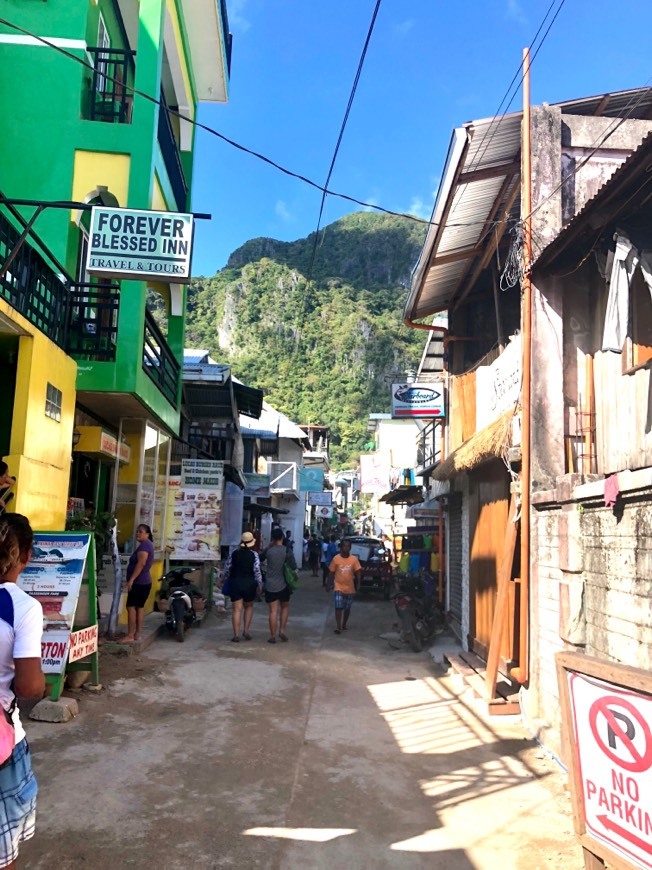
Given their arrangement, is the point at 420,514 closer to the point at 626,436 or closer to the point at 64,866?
the point at 626,436

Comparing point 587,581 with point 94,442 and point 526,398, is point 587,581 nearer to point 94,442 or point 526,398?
point 526,398

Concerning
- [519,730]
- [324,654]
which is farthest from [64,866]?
[324,654]

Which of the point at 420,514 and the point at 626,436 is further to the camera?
the point at 420,514

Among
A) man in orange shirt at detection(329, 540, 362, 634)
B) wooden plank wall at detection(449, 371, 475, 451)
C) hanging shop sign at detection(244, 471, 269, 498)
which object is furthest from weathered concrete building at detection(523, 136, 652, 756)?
hanging shop sign at detection(244, 471, 269, 498)

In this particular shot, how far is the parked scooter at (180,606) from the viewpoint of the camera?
9.93 m

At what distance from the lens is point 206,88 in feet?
Result: 50.4

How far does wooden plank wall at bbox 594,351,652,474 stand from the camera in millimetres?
5312

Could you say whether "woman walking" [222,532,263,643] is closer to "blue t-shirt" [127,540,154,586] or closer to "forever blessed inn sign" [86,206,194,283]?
"blue t-shirt" [127,540,154,586]

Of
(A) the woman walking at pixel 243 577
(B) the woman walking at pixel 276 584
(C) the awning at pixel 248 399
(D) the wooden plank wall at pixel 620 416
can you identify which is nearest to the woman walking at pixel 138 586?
(A) the woman walking at pixel 243 577

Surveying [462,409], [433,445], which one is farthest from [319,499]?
[462,409]

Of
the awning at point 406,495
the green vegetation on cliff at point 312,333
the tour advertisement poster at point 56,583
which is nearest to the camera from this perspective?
the tour advertisement poster at point 56,583

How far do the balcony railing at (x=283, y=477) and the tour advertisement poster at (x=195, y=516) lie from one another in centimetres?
1662

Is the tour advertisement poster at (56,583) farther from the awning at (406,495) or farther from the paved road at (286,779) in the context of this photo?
the awning at (406,495)

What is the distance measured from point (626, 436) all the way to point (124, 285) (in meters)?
6.88
